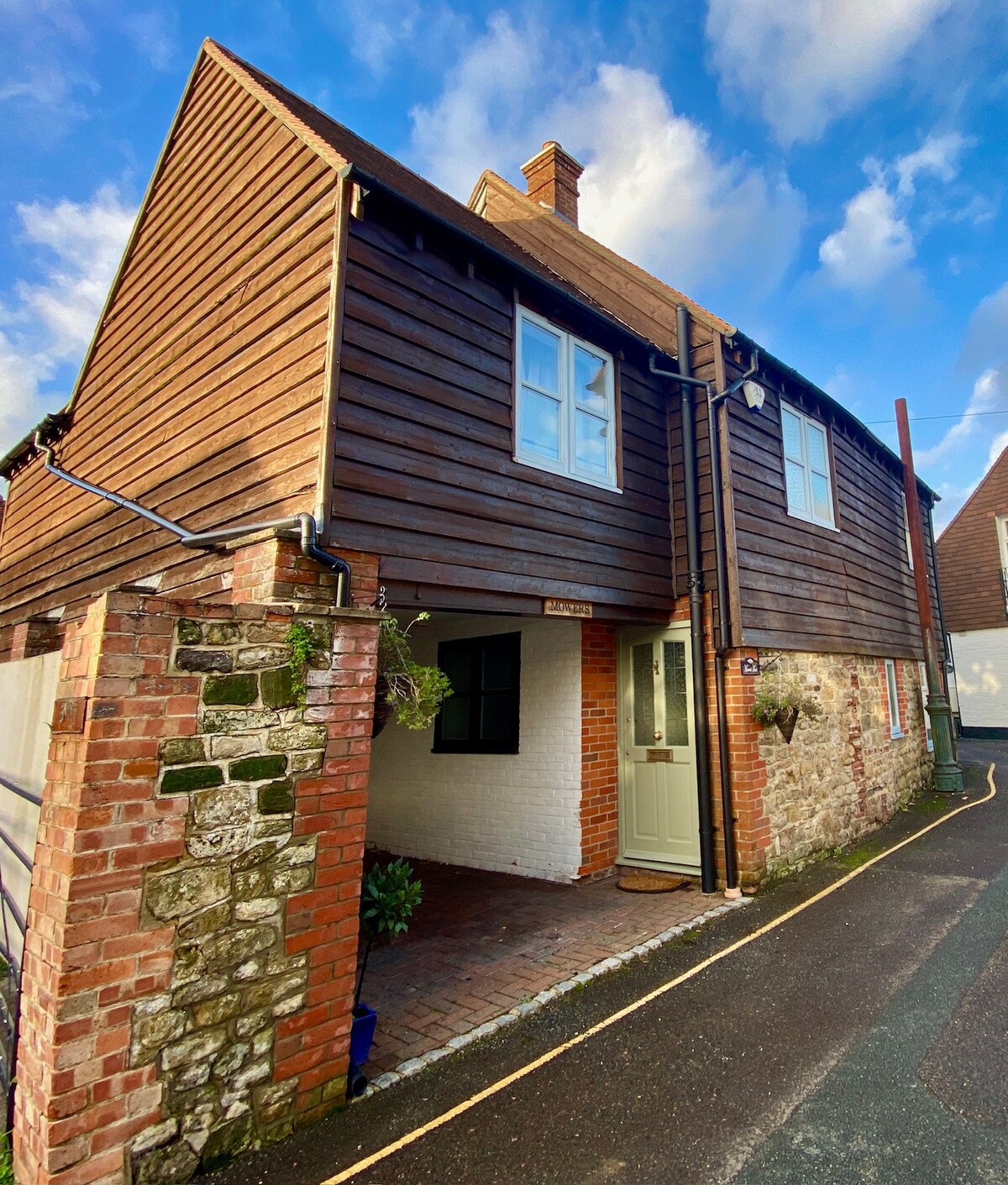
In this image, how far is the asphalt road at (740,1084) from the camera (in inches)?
101

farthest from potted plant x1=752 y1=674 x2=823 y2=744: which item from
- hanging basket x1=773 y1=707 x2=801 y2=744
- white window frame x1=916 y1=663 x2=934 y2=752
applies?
white window frame x1=916 y1=663 x2=934 y2=752

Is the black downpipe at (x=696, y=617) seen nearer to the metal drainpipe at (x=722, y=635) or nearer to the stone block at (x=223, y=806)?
the metal drainpipe at (x=722, y=635)

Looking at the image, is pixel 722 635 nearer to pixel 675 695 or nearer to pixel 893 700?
pixel 675 695

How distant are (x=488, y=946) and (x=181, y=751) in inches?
130

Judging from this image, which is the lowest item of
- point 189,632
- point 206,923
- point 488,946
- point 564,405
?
point 488,946

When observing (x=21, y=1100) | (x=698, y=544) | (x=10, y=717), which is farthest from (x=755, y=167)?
(x=21, y=1100)

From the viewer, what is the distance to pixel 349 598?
3.87 metres

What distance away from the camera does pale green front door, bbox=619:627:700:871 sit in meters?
6.52

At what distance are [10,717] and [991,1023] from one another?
19.7ft

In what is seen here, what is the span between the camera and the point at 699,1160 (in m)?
2.58

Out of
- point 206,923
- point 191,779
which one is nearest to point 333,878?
point 206,923

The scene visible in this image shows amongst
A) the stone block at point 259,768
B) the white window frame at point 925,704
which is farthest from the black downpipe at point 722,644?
the white window frame at point 925,704

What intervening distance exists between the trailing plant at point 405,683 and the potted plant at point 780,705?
360cm

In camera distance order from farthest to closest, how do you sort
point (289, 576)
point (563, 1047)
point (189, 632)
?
point (289, 576) → point (563, 1047) → point (189, 632)
